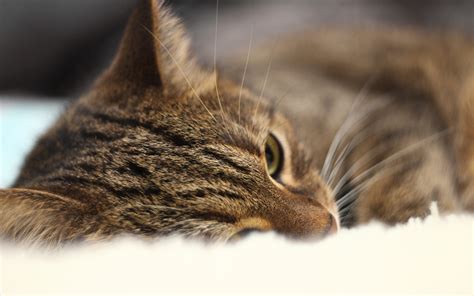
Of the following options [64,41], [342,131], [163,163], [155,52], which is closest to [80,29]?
[64,41]

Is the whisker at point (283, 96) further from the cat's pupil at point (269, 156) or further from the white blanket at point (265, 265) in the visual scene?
the white blanket at point (265, 265)

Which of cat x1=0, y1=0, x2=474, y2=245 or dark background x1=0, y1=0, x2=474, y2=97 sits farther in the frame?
dark background x1=0, y1=0, x2=474, y2=97

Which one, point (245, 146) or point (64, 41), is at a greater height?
point (64, 41)

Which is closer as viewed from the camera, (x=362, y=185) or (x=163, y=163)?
(x=163, y=163)

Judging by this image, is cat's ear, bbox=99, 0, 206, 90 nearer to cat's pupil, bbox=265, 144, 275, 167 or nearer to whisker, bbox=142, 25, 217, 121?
whisker, bbox=142, 25, 217, 121

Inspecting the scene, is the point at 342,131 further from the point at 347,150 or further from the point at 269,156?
the point at 269,156

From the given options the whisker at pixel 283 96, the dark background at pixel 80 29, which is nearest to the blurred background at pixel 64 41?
the dark background at pixel 80 29

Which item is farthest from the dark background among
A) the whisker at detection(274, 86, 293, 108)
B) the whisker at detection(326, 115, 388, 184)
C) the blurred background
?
the whisker at detection(326, 115, 388, 184)
